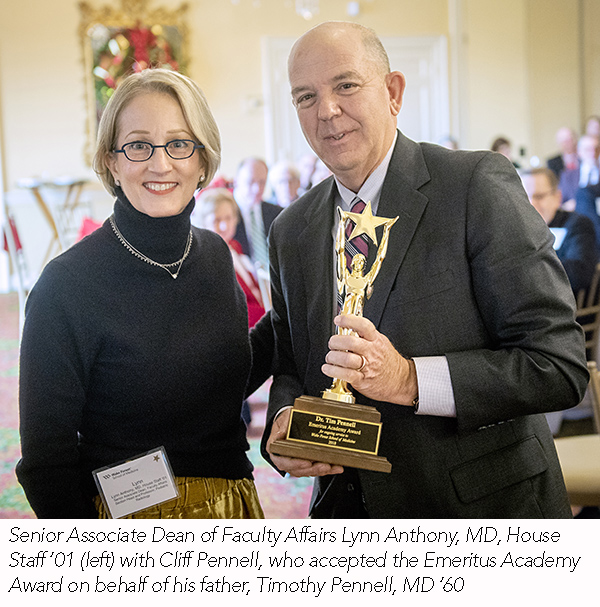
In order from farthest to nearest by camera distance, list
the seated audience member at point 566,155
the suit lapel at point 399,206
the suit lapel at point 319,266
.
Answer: the seated audience member at point 566,155 → the suit lapel at point 319,266 → the suit lapel at point 399,206

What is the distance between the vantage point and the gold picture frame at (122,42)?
9.23m

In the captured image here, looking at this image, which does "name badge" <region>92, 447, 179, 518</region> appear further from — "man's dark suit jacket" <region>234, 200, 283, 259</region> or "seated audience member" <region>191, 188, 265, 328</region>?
"man's dark suit jacket" <region>234, 200, 283, 259</region>

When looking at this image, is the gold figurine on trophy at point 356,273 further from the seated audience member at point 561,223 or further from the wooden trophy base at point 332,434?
the seated audience member at point 561,223

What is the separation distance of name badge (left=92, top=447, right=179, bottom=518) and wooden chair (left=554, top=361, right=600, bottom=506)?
1417 mm

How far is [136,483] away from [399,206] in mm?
812

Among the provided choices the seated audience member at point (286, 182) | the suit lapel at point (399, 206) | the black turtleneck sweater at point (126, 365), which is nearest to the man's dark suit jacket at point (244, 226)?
the seated audience member at point (286, 182)

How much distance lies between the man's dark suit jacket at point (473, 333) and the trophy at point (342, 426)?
0.39 feet

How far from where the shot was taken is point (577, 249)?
13.5ft

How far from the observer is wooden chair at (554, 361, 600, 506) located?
2.25 metres

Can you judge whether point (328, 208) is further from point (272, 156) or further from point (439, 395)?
point (272, 156)

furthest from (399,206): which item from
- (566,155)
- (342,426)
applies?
(566,155)

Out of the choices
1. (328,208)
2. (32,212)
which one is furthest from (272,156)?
(328,208)

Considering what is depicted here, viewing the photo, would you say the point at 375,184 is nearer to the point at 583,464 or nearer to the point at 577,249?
the point at 583,464
